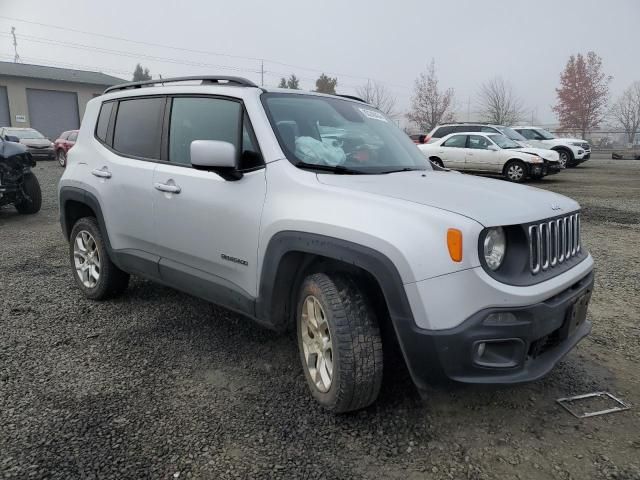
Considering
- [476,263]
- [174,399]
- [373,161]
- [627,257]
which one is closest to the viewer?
[476,263]

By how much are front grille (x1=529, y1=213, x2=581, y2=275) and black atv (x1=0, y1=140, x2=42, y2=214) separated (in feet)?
28.5

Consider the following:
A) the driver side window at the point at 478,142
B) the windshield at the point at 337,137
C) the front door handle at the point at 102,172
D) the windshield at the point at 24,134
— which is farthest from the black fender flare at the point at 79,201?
the windshield at the point at 24,134

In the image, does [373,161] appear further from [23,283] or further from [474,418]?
[23,283]

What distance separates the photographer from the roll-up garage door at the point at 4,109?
114 feet

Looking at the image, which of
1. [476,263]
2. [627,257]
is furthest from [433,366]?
[627,257]

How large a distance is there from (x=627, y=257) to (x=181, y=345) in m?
5.37

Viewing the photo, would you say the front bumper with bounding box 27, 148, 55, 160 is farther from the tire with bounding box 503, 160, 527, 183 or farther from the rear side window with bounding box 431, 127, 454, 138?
the tire with bounding box 503, 160, 527, 183

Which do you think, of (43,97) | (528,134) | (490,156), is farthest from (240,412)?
(43,97)

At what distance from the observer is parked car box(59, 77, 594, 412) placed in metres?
2.28

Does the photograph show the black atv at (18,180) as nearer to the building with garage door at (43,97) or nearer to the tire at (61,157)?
the tire at (61,157)

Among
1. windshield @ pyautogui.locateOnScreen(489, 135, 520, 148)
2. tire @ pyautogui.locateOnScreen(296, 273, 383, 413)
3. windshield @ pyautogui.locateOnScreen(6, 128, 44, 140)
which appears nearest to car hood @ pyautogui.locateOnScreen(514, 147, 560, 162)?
windshield @ pyautogui.locateOnScreen(489, 135, 520, 148)

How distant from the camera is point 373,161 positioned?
3.31m

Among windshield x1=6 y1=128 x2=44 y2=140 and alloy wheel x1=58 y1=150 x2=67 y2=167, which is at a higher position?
windshield x1=6 y1=128 x2=44 y2=140

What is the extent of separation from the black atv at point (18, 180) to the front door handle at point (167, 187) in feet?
20.9
